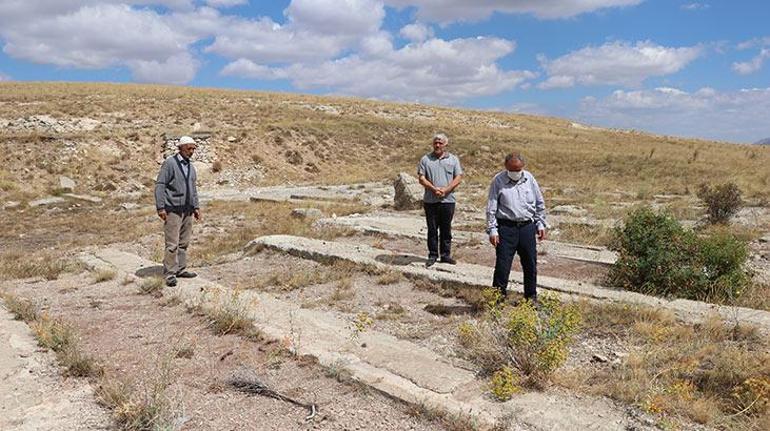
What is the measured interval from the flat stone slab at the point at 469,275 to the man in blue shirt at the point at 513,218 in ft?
2.92

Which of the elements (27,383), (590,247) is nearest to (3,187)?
(27,383)

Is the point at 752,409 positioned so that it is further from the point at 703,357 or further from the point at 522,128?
the point at 522,128

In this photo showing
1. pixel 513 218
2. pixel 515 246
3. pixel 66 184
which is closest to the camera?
pixel 513 218

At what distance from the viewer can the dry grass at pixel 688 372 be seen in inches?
154

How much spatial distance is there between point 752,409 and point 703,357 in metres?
0.99

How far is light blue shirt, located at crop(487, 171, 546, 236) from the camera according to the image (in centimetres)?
608

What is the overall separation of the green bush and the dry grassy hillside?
10.6 m

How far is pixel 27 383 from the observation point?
4.64 m

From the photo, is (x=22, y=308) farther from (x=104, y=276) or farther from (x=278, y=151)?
(x=278, y=151)

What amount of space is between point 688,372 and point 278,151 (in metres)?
26.5

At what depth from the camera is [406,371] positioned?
476cm

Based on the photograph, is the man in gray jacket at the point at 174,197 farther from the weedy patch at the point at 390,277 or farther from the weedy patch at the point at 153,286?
the weedy patch at the point at 390,277

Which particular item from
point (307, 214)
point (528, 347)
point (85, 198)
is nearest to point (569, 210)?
point (307, 214)

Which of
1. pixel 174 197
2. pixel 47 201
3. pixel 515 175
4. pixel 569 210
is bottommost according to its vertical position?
pixel 47 201
